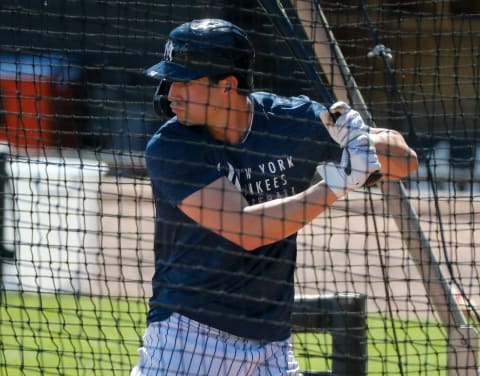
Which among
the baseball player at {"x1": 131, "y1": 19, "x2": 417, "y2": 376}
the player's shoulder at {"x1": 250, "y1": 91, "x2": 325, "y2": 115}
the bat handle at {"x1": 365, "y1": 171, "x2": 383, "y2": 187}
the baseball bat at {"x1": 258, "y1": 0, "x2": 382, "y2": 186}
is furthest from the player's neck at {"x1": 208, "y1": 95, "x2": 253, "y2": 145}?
the baseball bat at {"x1": 258, "y1": 0, "x2": 382, "y2": 186}

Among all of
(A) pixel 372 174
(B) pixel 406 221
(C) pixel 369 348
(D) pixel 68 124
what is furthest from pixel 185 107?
(D) pixel 68 124

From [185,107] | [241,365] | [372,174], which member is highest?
[185,107]

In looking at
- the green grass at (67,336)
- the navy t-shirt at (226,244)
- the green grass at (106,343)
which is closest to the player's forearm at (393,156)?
the navy t-shirt at (226,244)

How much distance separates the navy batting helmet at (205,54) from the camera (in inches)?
129

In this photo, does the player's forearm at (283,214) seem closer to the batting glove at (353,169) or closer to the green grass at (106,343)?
the batting glove at (353,169)

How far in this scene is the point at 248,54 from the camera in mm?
3469

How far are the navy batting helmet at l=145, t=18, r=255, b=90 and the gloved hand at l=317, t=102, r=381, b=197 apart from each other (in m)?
0.44

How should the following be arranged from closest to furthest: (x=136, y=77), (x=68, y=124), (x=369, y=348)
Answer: (x=369, y=348) → (x=136, y=77) → (x=68, y=124)

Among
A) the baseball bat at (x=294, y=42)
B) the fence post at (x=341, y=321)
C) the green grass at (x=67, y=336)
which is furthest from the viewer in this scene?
the green grass at (x=67, y=336)

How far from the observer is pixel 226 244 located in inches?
131

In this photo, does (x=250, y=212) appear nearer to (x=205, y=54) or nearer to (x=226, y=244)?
(x=226, y=244)

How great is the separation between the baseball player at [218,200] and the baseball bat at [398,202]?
0.70m

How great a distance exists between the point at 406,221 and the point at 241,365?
1.24 m

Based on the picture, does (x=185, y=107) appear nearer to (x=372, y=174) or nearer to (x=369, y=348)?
(x=372, y=174)
